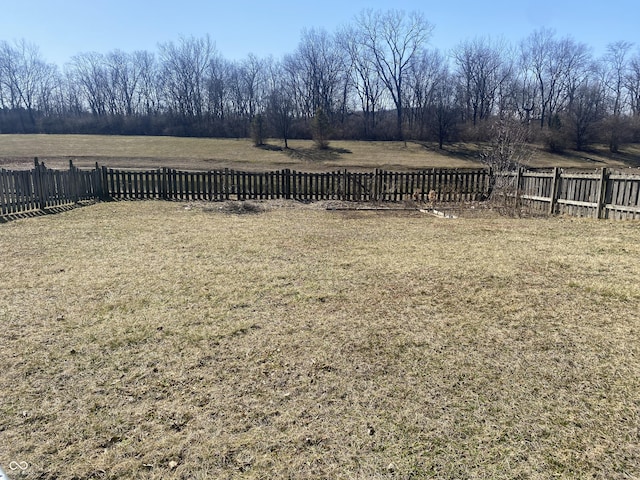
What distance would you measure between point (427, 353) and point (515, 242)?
4939mm

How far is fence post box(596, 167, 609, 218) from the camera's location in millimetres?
9664

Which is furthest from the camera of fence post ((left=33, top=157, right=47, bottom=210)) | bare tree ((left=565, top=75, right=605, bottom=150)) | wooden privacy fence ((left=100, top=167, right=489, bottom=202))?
bare tree ((left=565, top=75, right=605, bottom=150))

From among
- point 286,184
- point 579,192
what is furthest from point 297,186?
point 579,192

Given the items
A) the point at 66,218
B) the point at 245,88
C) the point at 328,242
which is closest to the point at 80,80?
the point at 245,88

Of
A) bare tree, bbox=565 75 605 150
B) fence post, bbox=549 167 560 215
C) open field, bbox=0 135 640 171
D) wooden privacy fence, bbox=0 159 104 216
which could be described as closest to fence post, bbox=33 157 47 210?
wooden privacy fence, bbox=0 159 104 216

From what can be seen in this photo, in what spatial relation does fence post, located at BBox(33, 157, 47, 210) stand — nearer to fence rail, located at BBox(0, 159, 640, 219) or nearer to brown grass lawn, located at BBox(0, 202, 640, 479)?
fence rail, located at BBox(0, 159, 640, 219)

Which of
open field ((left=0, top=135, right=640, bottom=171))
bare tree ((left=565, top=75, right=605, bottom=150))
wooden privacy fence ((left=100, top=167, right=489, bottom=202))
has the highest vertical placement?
bare tree ((left=565, top=75, right=605, bottom=150))

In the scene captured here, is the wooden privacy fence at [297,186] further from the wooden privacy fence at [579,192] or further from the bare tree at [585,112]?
the bare tree at [585,112]

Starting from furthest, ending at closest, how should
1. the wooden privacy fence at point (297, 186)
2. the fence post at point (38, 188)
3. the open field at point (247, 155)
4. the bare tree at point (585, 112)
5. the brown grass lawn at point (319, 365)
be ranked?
the bare tree at point (585, 112) → the open field at point (247, 155) → the wooden privacy fence at point (297, 186) → the fence post at point (38, 188) → the brown grass lawn at point (319, 365)

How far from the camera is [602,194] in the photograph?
979 cm

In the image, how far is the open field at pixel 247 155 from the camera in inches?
1318

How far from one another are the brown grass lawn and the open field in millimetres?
27536

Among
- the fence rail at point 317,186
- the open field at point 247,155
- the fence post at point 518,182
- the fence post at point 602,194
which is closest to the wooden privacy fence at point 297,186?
the fence rail at point 317,186

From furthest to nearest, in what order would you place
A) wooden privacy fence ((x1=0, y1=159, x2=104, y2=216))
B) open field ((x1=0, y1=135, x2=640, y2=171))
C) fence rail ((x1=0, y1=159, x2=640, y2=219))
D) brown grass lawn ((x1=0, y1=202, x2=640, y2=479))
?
open field ((x1=0, y1=135, x2=640, y2=171)) → fence rail ((x1=0, y1=159, x2=640, y2=219)) → wooden privacy fence ((x1=0, y1=159, x2=104, y2=216)) → brown grass lawn ((x1=0, y1=202, x2=640, y2=479))
